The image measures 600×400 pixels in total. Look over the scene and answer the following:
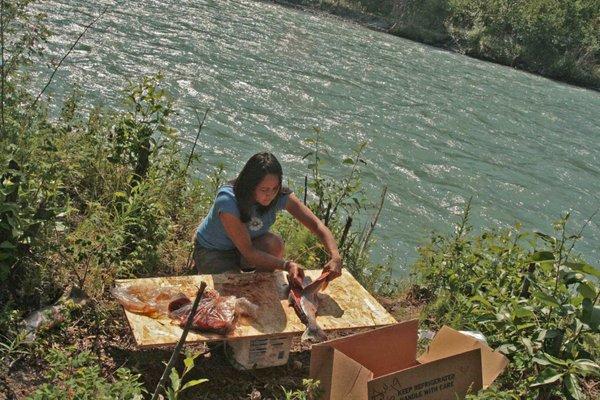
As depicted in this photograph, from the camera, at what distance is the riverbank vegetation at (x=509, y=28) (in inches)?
1109

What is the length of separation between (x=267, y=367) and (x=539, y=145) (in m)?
11.5

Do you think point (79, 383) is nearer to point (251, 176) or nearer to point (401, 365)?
point (251, 176)

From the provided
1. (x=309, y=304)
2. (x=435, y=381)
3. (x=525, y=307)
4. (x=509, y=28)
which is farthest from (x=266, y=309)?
(x=509, y=28)

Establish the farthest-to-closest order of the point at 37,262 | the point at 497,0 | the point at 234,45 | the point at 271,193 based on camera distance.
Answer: the point at 497,0
the point at 234,45
the point at 271,193
the point at 37,262

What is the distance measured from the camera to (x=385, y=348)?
3.80 metres

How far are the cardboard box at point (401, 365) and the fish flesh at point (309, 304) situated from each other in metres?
0.25

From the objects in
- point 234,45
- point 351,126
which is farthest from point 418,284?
point 234,45

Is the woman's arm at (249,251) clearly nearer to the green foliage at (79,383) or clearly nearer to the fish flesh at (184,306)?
the fish flesh at (184,306)

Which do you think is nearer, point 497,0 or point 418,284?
point 418,284

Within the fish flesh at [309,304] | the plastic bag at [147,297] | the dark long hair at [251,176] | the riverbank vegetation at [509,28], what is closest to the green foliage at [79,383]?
the plastic bag at [147,297]

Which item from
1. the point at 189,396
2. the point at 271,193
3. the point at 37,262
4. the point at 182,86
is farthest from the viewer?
the point at 182,86

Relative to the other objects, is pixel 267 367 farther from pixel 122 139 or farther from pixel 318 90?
pixel 318 90

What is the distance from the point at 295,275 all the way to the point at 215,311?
2.17 ft

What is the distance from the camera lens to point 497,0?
103 feet
